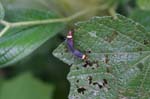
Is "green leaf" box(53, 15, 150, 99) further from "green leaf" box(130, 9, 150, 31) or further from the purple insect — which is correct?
"green leaf" box(130, 9, 150, 31)

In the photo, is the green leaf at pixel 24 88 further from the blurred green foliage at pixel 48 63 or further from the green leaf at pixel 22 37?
the green leaf at pixel 22 37

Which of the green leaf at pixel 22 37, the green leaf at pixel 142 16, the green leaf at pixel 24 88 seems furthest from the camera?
the green leaf at pixel 24 88

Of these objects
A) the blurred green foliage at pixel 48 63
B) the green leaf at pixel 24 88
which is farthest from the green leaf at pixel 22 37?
the green leaf at pixel 24 88

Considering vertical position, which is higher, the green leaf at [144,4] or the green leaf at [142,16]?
the green leaf at [144,4]

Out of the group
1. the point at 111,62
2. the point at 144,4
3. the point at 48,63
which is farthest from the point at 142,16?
the point at 48,63

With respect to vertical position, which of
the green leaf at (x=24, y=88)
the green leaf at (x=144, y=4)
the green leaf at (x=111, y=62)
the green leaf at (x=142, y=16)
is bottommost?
the green leaf at (x=24, y=88)
